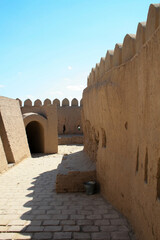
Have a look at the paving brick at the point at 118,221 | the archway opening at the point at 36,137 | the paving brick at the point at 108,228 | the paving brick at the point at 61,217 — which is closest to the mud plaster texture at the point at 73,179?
the paving brick at the point at 61,217

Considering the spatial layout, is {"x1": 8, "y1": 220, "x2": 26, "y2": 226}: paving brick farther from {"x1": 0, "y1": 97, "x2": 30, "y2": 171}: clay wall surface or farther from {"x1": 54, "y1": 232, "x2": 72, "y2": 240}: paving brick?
{"x1": 0, "y1": 97, "x2": 30, "y2": 171}: clay wall surface

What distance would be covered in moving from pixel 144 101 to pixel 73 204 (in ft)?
11.1

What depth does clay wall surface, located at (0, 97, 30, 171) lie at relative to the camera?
10000mm

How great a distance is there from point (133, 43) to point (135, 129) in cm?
168

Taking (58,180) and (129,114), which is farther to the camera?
(58,180)

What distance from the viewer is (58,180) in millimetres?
6570

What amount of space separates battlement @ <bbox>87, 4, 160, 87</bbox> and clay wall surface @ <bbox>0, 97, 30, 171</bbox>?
5.35 metres

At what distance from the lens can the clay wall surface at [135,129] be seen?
3078 mm

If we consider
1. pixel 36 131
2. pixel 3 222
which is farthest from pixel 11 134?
pixel 3 222

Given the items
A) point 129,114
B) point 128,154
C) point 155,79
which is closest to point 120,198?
point 128,154

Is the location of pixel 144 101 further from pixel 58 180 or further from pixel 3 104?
pixel 3 104

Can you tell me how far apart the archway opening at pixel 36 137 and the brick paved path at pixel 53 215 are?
273 inches

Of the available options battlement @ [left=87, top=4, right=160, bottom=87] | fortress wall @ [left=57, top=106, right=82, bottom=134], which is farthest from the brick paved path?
fortress wall @ [left=57, top=106, right=82, bottom=134]

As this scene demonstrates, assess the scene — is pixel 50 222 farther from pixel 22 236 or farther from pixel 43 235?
pixel 22 236
